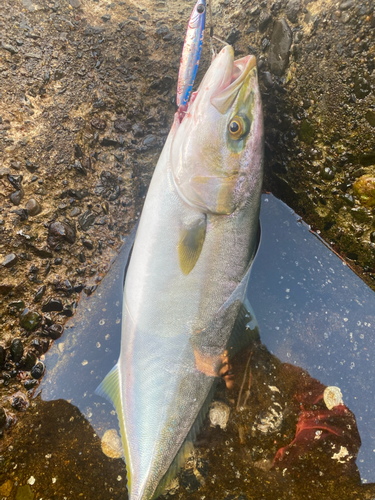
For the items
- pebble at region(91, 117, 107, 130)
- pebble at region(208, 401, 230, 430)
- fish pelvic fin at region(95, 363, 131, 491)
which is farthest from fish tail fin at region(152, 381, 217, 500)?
pebble at region(91, 117, 107, 130)

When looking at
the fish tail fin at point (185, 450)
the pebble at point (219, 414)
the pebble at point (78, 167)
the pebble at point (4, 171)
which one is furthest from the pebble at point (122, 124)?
the pebble at point (219, 414)

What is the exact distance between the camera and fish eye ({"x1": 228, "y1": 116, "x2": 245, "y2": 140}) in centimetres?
151

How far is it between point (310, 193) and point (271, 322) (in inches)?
33.8

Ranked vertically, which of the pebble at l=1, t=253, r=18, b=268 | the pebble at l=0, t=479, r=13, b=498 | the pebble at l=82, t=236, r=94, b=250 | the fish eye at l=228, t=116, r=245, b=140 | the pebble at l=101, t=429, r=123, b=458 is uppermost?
the fish eye at l=228, t=116, r=245, b=140

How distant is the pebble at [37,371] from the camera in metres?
1.76

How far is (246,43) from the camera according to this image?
199 cm

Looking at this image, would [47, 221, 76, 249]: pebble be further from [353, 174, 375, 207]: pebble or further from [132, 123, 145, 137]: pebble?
[353, 174, 375, 207]: pebble

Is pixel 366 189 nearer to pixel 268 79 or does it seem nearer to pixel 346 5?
pixel 268 79

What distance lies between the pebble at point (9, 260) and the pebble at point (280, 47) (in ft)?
6.17

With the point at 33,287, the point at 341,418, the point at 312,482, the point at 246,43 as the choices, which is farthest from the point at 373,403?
the point at 246,43

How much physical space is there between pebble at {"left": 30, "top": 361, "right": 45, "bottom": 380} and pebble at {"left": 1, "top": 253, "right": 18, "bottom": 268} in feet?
1.96

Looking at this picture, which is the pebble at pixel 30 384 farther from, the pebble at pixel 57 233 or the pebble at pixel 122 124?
the pebble at pixel 122 124

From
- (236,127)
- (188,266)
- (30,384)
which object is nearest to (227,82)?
(236,127)

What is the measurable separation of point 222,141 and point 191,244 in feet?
1.76
